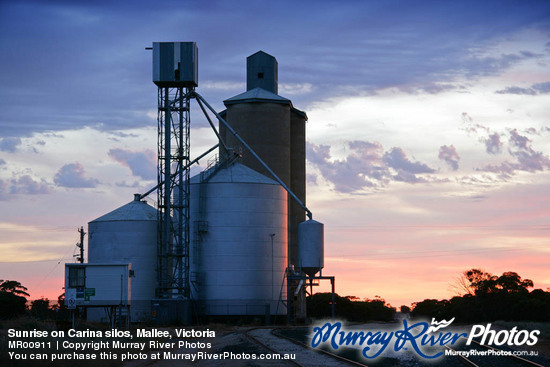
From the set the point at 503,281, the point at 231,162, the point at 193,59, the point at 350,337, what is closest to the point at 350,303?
the point at 503,281

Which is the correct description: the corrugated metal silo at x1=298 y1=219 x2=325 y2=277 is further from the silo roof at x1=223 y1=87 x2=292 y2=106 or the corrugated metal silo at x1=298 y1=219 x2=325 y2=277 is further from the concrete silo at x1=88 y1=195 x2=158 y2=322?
the silo roof at x1=223 y1=87 x2=292 y2=106

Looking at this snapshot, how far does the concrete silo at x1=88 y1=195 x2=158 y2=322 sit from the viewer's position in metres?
79.4

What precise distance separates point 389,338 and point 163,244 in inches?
1581

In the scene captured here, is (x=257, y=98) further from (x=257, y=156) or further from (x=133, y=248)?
A: (x=133, y=248)

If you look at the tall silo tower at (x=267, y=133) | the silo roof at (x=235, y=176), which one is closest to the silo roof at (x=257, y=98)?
the tall silo tower at (x=267, y=133)

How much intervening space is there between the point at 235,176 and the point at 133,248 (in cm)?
1291

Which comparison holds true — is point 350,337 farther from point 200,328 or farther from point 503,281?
point 503,281

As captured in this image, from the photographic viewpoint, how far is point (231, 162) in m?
82.3

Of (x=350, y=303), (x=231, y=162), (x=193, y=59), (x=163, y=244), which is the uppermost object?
(x=193, y=59)

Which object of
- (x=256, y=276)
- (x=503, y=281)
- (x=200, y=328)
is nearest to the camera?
(x=200, y=328)

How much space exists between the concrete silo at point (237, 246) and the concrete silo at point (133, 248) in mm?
5736
